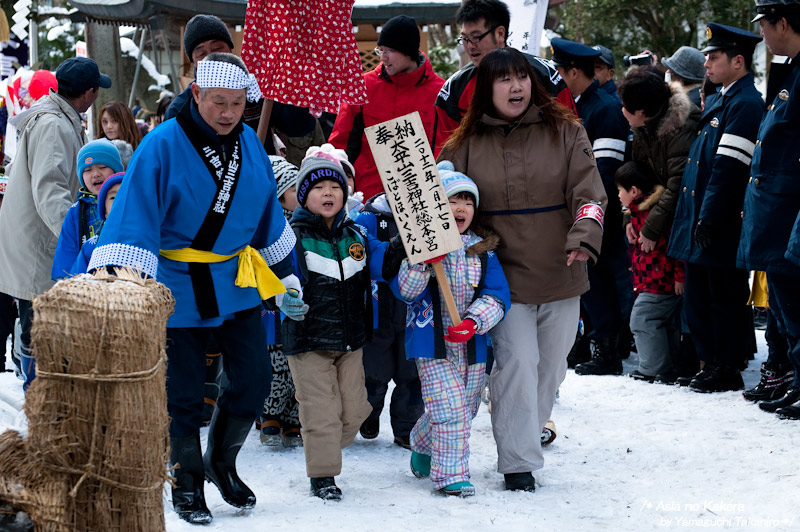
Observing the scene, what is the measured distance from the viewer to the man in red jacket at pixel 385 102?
645 cm

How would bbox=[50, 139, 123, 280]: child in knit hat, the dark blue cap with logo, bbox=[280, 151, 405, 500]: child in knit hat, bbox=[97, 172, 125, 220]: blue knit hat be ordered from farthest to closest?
the dark blue cap with logo, bbox=[50, 139, 123, 280]: child in knit hat, bbox=[97, 172, 125, 220]: blue knit hat, bbox=[280, 151, 405, 500]: child in knit hat

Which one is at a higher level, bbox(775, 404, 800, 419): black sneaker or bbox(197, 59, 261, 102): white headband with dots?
bbox(197, 59, 261, 102): white headband with dots

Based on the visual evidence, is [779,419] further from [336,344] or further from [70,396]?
[70,396]

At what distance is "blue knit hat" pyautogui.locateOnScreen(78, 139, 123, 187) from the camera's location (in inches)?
222

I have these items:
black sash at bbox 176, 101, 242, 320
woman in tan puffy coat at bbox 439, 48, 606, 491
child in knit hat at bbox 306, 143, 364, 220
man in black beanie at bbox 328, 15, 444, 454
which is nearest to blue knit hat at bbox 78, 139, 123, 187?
child in knit hat at bbox 306, 143, 364, 220

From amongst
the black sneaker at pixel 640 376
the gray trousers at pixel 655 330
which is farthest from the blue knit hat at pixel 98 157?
the black sneaker at pixel 640 376

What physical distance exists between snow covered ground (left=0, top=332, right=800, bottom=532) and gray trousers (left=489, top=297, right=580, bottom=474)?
0.20 meters

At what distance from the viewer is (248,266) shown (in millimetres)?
4258

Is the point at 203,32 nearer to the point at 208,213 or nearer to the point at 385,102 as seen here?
the point at 385,102

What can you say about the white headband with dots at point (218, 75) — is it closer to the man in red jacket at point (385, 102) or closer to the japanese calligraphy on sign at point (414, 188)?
the japanese calligraphy on sign at point (414, 188)

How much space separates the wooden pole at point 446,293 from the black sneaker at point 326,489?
38.9 inches

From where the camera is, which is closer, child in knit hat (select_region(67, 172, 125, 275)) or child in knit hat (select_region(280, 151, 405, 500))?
child in knit hat (select_region(280, 151, 405, 500))

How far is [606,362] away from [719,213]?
174cm

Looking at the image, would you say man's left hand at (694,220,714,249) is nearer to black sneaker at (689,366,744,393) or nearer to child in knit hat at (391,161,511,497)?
black sneaker at (689,366,744,393)
